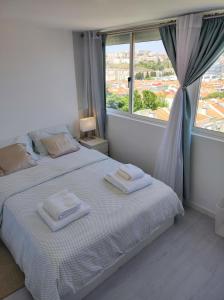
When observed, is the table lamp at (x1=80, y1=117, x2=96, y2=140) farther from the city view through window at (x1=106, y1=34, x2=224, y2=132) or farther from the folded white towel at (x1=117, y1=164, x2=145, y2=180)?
the folded white towel at (x1=117, y1=164, x2=145, y2=180)

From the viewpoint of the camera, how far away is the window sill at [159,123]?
2502 mm

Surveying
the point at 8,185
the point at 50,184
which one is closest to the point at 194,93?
the point at 50,184

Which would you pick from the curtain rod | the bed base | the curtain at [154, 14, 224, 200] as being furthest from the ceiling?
the bed base

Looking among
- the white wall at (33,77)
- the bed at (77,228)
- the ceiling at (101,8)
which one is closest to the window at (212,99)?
the ceiling at (101,8)

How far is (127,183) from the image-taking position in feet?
7.54

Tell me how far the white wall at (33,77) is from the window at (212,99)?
203 cm

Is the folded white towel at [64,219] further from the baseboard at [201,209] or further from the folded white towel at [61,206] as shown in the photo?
the baseboard at [201,209]

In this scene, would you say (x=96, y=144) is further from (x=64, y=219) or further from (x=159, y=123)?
(x=64, y=219)

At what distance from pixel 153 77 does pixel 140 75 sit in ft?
0.79

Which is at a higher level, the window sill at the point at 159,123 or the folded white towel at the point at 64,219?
the window sill at the point at 159,123

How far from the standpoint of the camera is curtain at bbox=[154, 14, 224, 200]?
222 cm

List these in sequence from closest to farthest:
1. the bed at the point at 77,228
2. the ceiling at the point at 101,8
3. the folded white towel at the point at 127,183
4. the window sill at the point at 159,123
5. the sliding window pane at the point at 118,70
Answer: the bed at the point at 77,228 → the ceiling at the point at 101,8 → the folded white towel at the point at 127,183 → the window sill at the point at 159,123 → the sliding window pane at the point at 118,70

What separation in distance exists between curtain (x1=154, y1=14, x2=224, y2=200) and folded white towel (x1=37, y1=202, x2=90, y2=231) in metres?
1.28

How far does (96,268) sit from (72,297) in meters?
0.28
